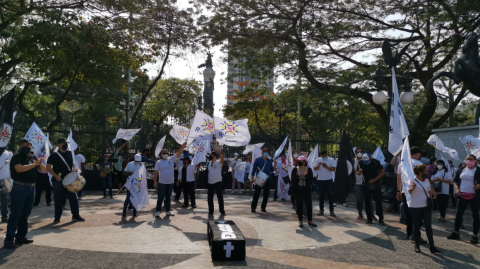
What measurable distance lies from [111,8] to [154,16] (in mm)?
2948

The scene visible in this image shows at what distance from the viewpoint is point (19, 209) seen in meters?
7.76

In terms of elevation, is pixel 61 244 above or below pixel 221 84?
below

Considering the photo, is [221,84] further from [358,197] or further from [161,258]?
[161,258]

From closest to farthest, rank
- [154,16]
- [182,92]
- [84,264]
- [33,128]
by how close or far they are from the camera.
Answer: [84,264], [33,128], [154,16], [182,92]

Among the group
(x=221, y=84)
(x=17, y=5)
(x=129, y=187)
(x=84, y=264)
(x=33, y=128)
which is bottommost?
(x=84, y=264)

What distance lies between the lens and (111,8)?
1853cm

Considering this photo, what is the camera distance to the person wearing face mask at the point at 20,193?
25.3 ft

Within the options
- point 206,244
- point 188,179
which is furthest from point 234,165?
point 206,244

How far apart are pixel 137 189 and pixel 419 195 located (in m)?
6.90

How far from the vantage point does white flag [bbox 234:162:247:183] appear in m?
19.7

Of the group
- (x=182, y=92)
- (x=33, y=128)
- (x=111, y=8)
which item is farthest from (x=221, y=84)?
(x=182, y=92)

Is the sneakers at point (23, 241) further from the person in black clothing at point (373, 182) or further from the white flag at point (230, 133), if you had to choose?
the person in black clothing at point (373, 182)

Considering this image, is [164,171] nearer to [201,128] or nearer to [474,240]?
[201,128]

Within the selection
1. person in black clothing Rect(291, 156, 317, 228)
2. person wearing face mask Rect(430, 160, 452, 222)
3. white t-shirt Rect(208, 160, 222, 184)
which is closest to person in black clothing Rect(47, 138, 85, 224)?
white t-shirt Rect(208, 160, 222, 184)
